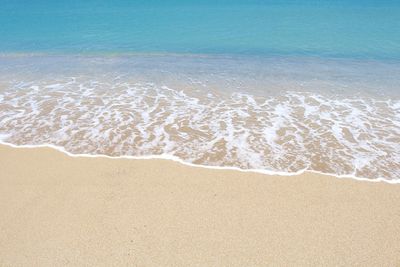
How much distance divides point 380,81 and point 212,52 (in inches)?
333

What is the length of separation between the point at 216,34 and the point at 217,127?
1572cm

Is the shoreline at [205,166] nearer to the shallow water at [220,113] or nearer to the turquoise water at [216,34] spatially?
the shallow water at [220,113]

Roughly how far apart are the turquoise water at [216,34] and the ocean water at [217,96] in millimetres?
160

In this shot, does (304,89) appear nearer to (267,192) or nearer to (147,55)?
(267,192)

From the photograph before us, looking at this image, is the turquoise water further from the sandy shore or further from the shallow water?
the sandy shore

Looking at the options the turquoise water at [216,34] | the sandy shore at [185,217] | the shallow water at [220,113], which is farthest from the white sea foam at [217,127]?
the turquoise water at [216,34]

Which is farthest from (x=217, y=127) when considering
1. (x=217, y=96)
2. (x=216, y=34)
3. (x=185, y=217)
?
(x=216, y=34)

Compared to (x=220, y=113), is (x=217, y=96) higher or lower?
lower

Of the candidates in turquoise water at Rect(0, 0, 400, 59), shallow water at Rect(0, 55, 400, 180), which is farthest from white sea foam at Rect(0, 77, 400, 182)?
turquoise water at Rect(0, 0, 400, 59)

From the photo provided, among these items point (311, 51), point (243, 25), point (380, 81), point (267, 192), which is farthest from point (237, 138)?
point (243, 25)

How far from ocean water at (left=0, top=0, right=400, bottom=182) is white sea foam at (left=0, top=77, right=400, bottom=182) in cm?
3

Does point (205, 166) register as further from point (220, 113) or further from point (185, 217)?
point (220, 113)

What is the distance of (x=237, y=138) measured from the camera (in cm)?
722

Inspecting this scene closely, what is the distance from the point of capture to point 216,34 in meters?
22.1
